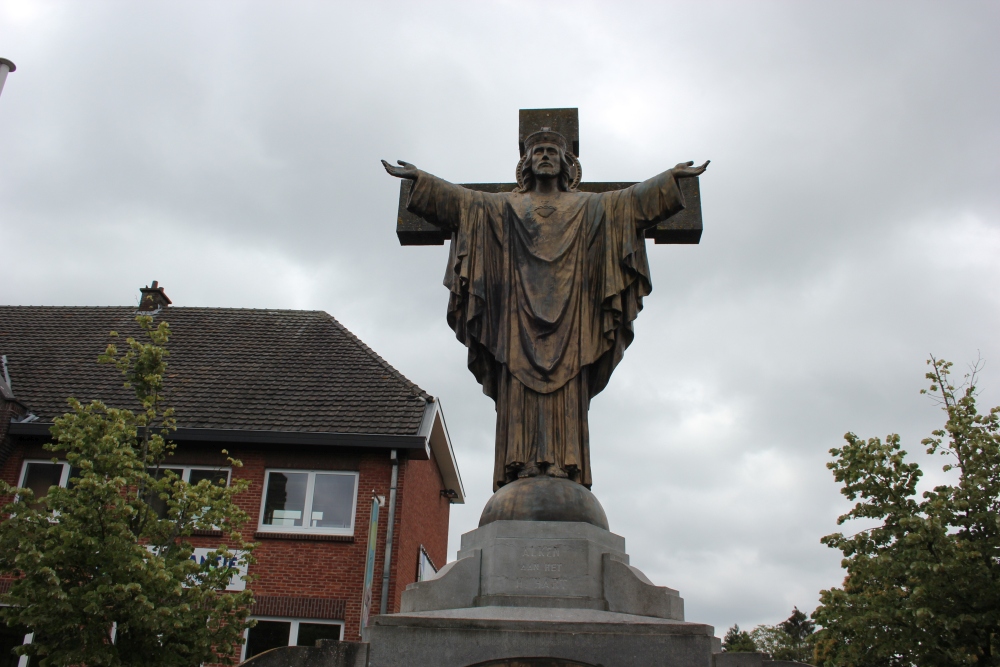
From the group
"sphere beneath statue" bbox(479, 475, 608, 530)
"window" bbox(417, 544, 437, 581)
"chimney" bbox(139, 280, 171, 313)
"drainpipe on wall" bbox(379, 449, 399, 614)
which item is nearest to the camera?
"sphere beneath statue" bbox(479, 475, 608, 530)

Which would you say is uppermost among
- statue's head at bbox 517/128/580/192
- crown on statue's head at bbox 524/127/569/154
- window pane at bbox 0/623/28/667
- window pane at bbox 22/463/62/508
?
window pane at bbox 22/463/62/508

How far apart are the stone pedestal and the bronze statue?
60 centimetres

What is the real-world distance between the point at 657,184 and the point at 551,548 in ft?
8.19

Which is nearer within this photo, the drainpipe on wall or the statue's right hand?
the statue's right hand

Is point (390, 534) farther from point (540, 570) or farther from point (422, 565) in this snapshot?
point (540, 570)

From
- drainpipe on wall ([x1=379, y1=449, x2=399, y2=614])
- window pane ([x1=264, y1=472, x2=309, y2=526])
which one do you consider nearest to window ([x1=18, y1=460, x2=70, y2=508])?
window pane ([x1=264, y1=472, x2=309, y2=526])

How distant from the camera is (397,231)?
20.8 ft

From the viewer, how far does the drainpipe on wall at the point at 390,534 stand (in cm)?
1514

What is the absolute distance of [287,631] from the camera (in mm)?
15250

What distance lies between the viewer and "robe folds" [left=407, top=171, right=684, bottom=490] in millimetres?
5227

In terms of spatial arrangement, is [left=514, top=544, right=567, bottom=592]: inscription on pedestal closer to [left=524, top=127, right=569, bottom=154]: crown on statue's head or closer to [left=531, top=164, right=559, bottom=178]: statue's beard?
[left=531, top=164, right=559, bottom=178]: statue's beard

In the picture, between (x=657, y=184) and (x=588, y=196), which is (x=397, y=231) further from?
(x=657, y=184)

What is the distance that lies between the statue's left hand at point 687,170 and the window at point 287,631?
12.3 metres

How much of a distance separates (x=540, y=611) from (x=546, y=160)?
3.06 meters
